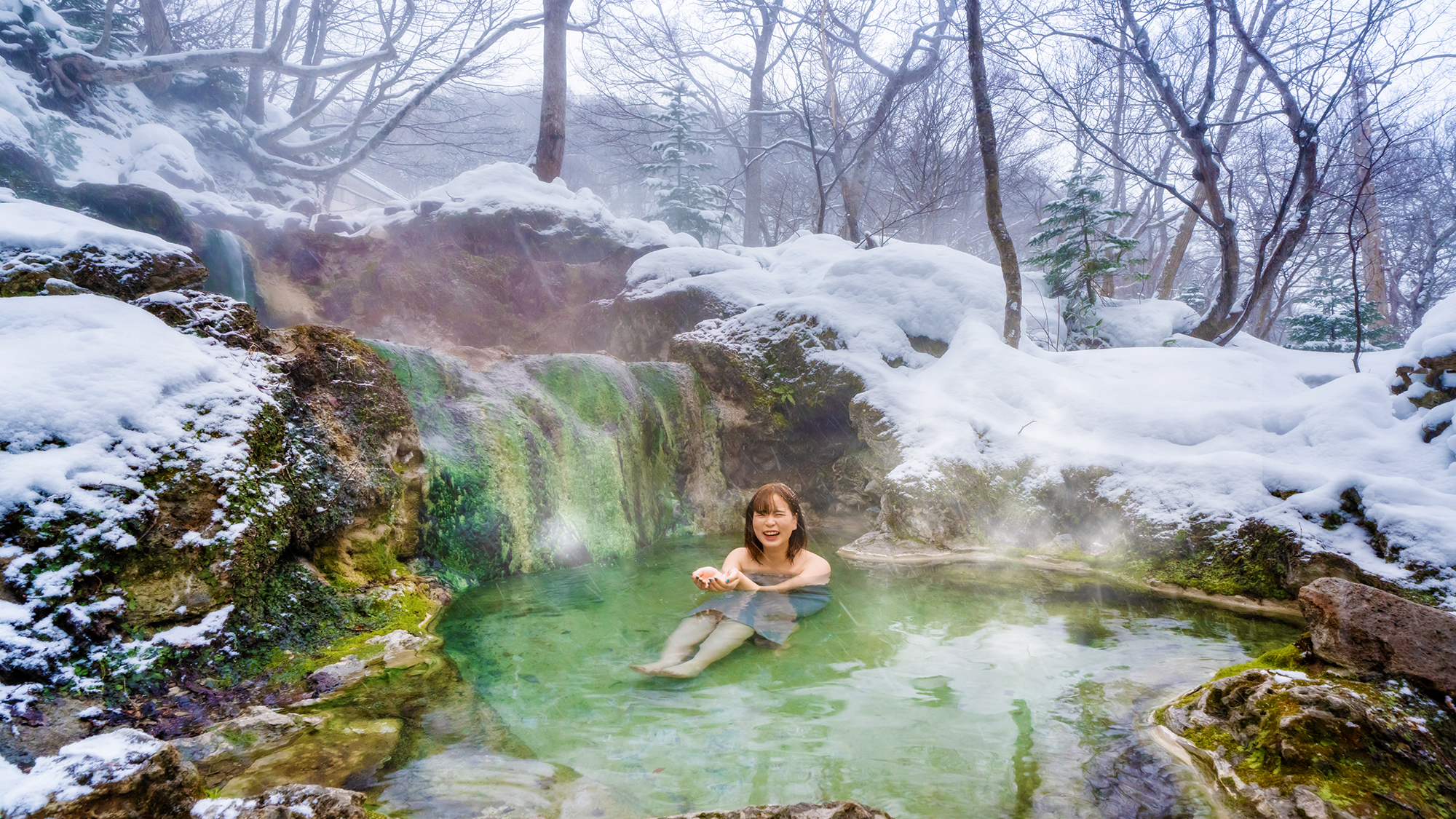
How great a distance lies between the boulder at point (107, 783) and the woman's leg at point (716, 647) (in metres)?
1.80

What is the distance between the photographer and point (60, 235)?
11.9 ft

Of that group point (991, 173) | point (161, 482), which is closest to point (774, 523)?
point (161, 482)

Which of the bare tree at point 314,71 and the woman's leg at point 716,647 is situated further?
the bare tree at point 314,71

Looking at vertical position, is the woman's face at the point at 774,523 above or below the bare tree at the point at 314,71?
below

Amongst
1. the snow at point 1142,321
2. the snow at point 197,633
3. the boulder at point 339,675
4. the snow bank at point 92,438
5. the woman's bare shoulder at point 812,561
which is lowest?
the boulder at point 339,675

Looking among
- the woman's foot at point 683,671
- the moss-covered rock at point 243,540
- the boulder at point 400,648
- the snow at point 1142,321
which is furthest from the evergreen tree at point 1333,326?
the moss-covered rock at point 243,540

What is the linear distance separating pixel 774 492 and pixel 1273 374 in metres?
6.11

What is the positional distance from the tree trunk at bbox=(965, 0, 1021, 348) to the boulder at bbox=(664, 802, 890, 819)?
21.1 feet

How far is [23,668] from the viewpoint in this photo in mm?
2070

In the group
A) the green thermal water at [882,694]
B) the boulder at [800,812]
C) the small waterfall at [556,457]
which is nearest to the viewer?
the boulder at [800,812]

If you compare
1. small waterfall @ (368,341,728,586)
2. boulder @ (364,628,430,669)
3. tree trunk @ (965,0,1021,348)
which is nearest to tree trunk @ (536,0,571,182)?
small waterfall @ (368,341,728,586)

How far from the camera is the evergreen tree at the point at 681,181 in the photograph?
15.4 metres

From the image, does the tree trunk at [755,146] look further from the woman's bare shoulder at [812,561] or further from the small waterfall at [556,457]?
the woman's bare shoulder at [812,561]

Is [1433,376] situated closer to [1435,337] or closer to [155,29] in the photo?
[1435,337]
